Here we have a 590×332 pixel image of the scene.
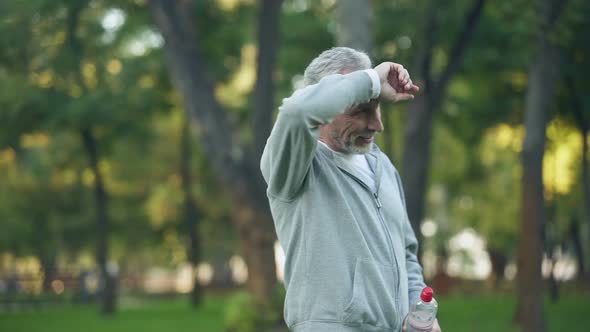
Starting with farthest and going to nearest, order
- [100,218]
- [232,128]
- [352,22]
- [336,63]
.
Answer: [100,218]
[232,128]
[352,22]
[336,63]

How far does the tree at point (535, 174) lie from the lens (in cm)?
1370

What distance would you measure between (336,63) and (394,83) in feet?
0.71

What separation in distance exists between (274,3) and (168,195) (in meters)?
23.3

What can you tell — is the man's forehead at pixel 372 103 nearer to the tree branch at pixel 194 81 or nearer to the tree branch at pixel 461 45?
the tree branch at pixel 194 81

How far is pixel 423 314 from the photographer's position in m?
3.35

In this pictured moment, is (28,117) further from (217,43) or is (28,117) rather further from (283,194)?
(283,194)

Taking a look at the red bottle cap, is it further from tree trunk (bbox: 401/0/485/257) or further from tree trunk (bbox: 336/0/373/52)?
tree trunk (bbox: 401/0/485/257)

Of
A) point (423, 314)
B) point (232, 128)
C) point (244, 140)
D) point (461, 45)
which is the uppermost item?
point (461, 45)

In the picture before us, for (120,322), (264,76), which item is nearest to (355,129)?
(264,76)

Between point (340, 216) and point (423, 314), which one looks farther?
point (423, 314)

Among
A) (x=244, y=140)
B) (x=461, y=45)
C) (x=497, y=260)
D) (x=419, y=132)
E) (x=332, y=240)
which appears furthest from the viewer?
(x=497, y=260)

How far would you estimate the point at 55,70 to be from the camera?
2123 centimetres

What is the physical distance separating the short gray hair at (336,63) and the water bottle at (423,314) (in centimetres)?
85

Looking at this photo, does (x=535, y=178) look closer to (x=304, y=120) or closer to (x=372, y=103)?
(x=372, y=103)
